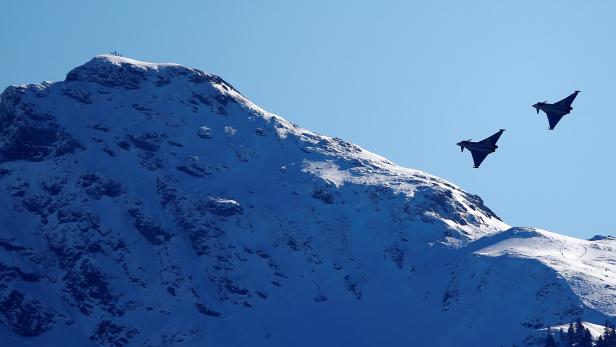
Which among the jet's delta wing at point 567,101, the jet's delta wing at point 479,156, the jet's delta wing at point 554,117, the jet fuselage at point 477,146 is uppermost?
the jet's delta wing at point 567,101

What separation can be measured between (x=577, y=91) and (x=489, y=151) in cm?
1078

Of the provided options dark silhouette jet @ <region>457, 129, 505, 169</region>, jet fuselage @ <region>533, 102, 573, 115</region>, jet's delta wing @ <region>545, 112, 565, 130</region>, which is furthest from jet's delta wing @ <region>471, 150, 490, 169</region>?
jet's delta wing @ <region>545, 112, 565, 130</region>

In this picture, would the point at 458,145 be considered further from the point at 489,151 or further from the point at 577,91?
the point at 577,91

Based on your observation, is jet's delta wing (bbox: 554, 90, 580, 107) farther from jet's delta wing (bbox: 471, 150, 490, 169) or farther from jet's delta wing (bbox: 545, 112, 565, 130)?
jet's delta wing (bbox: 471, 150, 490, 169)

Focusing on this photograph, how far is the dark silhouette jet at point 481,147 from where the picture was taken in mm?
136625

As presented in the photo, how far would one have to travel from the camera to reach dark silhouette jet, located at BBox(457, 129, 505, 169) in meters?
137

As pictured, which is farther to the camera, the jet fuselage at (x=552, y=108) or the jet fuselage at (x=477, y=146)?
the jet fuselage at (x=477, y=146)

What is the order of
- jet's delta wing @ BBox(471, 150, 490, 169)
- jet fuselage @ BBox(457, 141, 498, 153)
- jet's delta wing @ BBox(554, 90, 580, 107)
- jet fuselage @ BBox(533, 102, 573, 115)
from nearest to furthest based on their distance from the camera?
jet's delta wing @ BBox(554, 90, 580, 107), jet fuselage @ BBox(533, 102, 573, 115), jet's delta wing @ BBox(471, 150, 490, 169), jet fuselage @ BBox(457, 141, 498, 153)

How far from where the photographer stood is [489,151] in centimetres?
13662

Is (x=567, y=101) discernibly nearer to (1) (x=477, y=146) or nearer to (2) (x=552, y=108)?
(2) (x=552, y=108)

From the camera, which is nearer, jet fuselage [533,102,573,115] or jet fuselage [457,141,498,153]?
jet fuselage [533,102,573,115]

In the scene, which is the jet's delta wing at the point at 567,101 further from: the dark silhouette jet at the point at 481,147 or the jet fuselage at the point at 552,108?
the dark silhouette jet at the point at 481,147

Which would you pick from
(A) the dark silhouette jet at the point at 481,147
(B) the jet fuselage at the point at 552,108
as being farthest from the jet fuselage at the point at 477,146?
(B) the jet fuselage at the point at 552,108

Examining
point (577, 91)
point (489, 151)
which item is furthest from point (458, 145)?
point (577, 91)
